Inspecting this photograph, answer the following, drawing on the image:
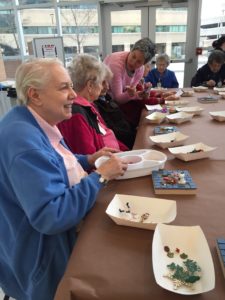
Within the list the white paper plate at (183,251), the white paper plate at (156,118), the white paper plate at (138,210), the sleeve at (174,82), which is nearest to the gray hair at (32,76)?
the white paper plate at (138,210)

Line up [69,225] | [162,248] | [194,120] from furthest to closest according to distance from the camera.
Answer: [194,120]
[69,225]
[162,248]

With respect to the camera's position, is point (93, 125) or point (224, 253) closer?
point (224, 253)

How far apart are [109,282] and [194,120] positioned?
4.92ft

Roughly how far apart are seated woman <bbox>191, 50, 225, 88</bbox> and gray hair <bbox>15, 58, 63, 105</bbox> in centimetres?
275

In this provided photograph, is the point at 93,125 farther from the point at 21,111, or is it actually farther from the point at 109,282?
the point at 109,282

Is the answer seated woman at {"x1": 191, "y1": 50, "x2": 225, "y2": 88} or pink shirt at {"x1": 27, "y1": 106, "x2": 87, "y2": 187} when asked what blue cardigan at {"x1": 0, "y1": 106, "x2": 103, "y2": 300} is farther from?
seated woman at {"x1": 191, "y1": 50, "x2": 225, "y2": 88}

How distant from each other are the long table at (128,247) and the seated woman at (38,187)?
78mm

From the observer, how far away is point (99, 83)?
146 centimetres

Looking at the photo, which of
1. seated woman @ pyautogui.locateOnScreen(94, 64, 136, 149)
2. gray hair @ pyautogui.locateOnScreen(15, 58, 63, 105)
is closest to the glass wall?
seated woman @ pyautogui.locateOnScreen(94, 64, 136, 149)

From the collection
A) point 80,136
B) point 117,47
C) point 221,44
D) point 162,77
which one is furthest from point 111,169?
point 117,47

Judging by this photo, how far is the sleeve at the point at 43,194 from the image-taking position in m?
0.75

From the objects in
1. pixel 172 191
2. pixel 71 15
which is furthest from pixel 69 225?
pixel 71 15

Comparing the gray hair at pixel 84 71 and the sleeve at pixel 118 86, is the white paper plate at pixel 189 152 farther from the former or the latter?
the sleeve at pixel 118 86

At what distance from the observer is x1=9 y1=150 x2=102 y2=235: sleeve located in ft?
2.45
